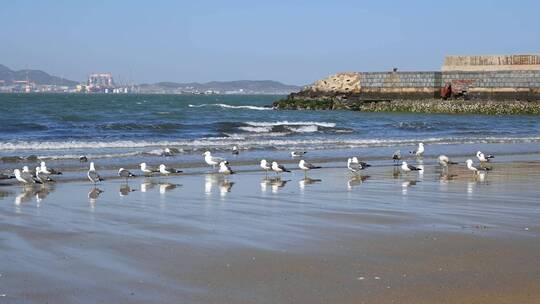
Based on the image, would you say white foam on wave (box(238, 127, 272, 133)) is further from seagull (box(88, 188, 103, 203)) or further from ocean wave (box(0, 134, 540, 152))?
seagull (box(88, 188, 103, 203))

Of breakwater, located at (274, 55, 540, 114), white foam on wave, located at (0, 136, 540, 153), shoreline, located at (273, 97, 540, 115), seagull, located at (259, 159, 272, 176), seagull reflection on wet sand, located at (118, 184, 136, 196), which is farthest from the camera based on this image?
breakwater, located at (274, 55, 540, 114)

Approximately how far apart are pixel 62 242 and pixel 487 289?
432cm

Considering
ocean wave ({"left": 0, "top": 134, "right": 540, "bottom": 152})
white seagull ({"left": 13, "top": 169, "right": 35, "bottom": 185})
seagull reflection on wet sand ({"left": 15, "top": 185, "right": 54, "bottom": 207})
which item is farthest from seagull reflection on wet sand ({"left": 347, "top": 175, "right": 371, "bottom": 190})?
ocean wave ({"left": 0, "top": 134, "right": 540, "bottom": 152})

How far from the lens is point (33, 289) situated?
255 inches

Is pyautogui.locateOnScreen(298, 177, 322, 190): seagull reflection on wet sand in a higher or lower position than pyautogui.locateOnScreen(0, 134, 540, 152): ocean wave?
higher

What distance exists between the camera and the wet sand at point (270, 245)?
645 cm

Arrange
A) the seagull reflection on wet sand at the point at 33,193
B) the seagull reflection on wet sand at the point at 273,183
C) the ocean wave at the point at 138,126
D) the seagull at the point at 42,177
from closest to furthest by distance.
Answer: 1. the seagull reflection on wet sand at the point at 33,193
2. the seagull reflection on wet sand at the point at 273,183
3. the seagull at the point at 42,177
4. the ocean wave at the point at 138,126

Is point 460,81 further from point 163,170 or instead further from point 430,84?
point 163,170

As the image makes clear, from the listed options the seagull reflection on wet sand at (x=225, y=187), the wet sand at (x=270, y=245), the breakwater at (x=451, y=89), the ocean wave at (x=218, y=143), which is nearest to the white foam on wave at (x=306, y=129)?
the ocean wave at (x=218, y=143)

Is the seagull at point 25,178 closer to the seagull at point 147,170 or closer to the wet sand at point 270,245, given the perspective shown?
the wet sand at point 270,245

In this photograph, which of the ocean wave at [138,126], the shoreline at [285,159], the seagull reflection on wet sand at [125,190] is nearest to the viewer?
the seagull reflection on wet sand at [125,190]

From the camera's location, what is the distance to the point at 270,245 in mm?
8234

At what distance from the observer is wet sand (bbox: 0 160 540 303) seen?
6445 mm

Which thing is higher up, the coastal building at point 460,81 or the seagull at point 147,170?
the coastal building at point 460,81
